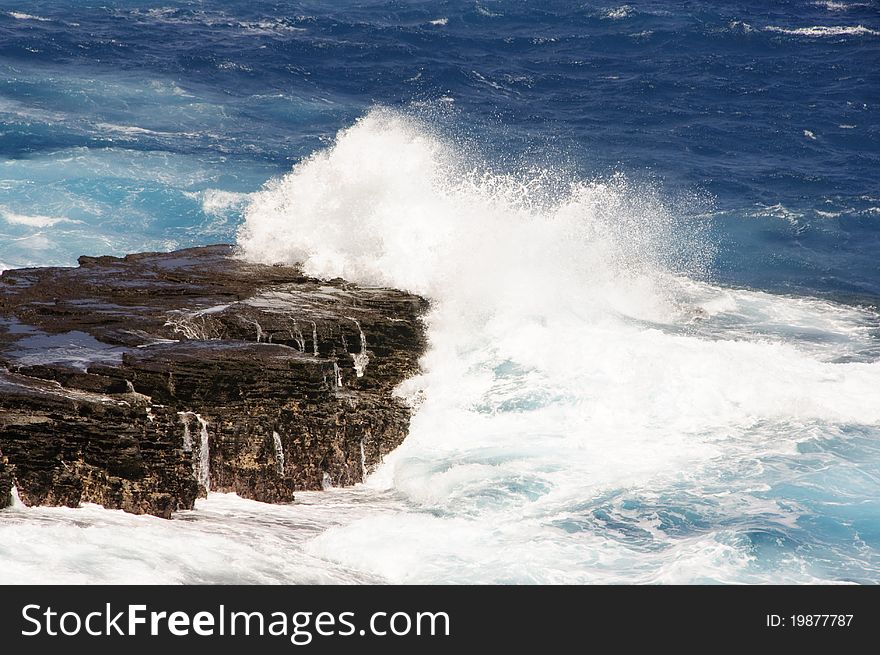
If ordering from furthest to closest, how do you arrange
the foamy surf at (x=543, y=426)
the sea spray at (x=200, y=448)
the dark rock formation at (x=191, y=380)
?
1. the sea spray at (x=200, y=448)
2. the dark rock formation at (x=191, y=380)
3. the foamy surf at (x=543, y=426)

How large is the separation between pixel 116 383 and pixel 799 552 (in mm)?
7370

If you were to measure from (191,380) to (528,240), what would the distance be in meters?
7.97

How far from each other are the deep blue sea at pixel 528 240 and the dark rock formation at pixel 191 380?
450mm

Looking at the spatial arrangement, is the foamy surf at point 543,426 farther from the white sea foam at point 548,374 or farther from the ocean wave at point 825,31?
the ocean wave at point 825,31

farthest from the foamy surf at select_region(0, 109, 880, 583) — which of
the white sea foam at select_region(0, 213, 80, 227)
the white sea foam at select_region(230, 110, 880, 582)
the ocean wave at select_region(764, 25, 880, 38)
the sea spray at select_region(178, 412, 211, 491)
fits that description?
the ocean wave at select_region(764, 25, 880, 38)

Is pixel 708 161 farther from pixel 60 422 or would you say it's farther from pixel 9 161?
pixel 60 422

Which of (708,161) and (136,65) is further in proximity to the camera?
(136,65)

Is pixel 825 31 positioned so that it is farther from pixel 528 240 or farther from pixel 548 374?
pixel 548 374

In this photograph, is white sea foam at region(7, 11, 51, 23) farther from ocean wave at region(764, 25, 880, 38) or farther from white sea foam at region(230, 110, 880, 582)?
ocean wave at region(764, 25, 880, 38)

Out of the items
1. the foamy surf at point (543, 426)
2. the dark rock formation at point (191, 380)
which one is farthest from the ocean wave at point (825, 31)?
the dark rock formation at point (191, 380)

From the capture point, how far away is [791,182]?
96.5 feet

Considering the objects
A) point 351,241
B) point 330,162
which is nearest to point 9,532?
point 351,241

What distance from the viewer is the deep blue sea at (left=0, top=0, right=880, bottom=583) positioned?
35.7 feet

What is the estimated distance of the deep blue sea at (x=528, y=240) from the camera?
429 inches
